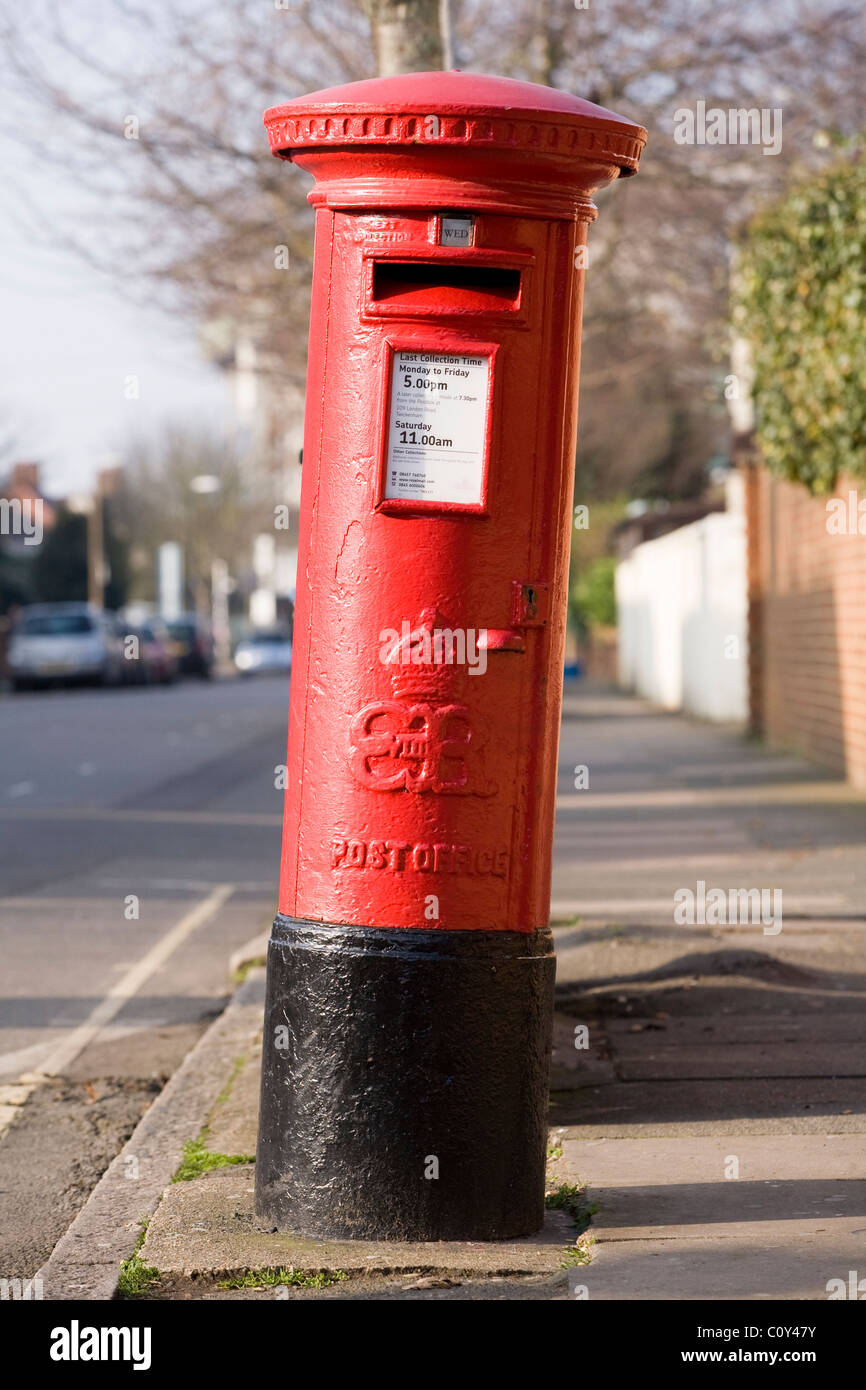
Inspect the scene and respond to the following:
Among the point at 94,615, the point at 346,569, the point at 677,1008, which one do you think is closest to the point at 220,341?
the point at 94,615

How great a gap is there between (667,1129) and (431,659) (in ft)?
5.90

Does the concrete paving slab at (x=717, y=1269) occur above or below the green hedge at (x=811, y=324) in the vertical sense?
below

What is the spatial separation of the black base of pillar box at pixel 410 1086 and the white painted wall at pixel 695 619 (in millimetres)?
13033

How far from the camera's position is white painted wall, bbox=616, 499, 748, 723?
74.8 ft

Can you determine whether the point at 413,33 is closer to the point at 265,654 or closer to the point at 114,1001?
the point at 114,1001

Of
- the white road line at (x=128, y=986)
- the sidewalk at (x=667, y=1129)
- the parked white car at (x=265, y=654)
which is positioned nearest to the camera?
the sidewalk at (x=667, y=1129)

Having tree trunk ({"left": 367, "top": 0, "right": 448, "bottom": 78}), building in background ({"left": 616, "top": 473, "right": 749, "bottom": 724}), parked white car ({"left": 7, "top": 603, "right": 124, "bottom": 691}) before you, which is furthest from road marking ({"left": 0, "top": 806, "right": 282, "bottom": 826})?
parked white car ({"left": 7, "top": 603, "right": 124, "bottom": 691})

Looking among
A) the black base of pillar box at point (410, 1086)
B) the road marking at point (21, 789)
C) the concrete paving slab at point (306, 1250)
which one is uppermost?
the black base of pillar box at point (410, 1086)

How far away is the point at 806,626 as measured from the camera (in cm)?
1686

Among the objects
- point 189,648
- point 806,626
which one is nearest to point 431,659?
point 806,626

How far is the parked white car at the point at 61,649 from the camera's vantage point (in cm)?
4059

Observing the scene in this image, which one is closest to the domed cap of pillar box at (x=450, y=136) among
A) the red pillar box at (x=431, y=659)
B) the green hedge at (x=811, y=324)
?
the red pillar box at (x=431, y=659)

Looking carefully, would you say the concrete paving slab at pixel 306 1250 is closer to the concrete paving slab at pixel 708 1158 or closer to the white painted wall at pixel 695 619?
the concrete paving slab at pixel 708 1158

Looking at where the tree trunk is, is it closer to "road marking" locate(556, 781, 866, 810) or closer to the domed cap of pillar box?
the domed cap of pillar box
